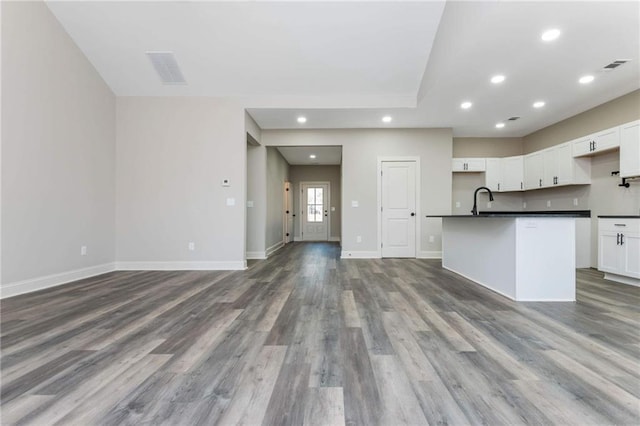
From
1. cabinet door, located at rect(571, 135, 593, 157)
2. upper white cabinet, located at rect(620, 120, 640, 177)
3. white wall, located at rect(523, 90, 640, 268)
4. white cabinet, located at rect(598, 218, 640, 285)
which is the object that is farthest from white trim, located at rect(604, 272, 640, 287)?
cabinet door, located at rect(571, 135, 593, 157)

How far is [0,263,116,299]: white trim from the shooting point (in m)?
3.07

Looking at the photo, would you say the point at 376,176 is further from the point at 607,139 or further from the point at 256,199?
the point at 607,139

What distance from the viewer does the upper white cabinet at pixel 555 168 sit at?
4906mm

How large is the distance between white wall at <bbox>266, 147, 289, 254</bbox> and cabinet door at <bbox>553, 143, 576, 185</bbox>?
5579 millimetres

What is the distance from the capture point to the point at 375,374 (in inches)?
60.2

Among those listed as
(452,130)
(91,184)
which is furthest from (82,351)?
(452,130)

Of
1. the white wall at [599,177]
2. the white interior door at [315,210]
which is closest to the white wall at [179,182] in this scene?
the white interior door at [315,210]

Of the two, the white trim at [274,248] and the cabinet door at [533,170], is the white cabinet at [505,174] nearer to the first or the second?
the cabinet door at [533,170]

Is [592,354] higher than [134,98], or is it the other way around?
[134,98]

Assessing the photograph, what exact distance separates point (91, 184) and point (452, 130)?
6.47m

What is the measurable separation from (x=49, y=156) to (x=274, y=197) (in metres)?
4.32

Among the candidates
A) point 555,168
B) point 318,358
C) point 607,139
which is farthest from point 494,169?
point 318,358

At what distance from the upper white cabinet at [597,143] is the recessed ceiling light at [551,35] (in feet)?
7.76

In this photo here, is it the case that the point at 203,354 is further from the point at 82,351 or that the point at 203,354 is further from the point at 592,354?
the point at 592,354
